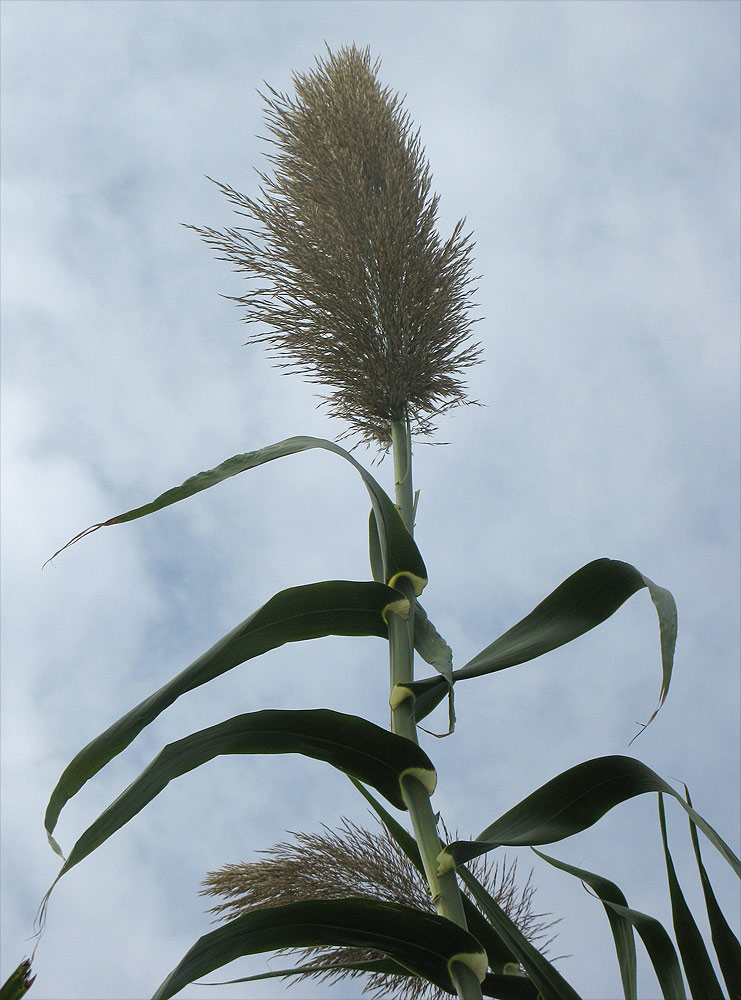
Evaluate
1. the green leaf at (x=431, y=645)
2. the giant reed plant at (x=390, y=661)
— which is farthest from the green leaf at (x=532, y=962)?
the green leaf at (x=431, y=645)

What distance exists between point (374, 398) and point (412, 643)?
434mm

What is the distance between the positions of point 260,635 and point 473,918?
0.42 m

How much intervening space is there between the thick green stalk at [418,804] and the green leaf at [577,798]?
0.09ft

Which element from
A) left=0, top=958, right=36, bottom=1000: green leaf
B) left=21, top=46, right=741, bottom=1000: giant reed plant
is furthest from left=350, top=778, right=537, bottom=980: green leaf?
left=0, top=958, right=36, bottom=1000: green leaf

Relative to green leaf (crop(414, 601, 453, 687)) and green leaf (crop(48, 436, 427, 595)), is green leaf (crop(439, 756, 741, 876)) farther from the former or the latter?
green leaf (crop(48, 436, 427, 595))

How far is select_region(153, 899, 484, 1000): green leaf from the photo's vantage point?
0.85 meters

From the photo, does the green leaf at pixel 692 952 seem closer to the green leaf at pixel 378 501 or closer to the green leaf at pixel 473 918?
the green leaf at pixel 473 918

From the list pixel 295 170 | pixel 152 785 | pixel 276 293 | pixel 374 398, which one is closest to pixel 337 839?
pixel 152 785

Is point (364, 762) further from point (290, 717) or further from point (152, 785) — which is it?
point (152, 785)

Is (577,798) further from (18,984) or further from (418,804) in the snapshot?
(18,984)

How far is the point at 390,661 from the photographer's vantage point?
1066 millimetres

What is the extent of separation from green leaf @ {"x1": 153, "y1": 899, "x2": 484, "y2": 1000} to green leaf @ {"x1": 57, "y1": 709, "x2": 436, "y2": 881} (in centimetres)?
14

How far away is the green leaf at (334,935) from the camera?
2.80 ft

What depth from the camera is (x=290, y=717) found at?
37.5 inches
